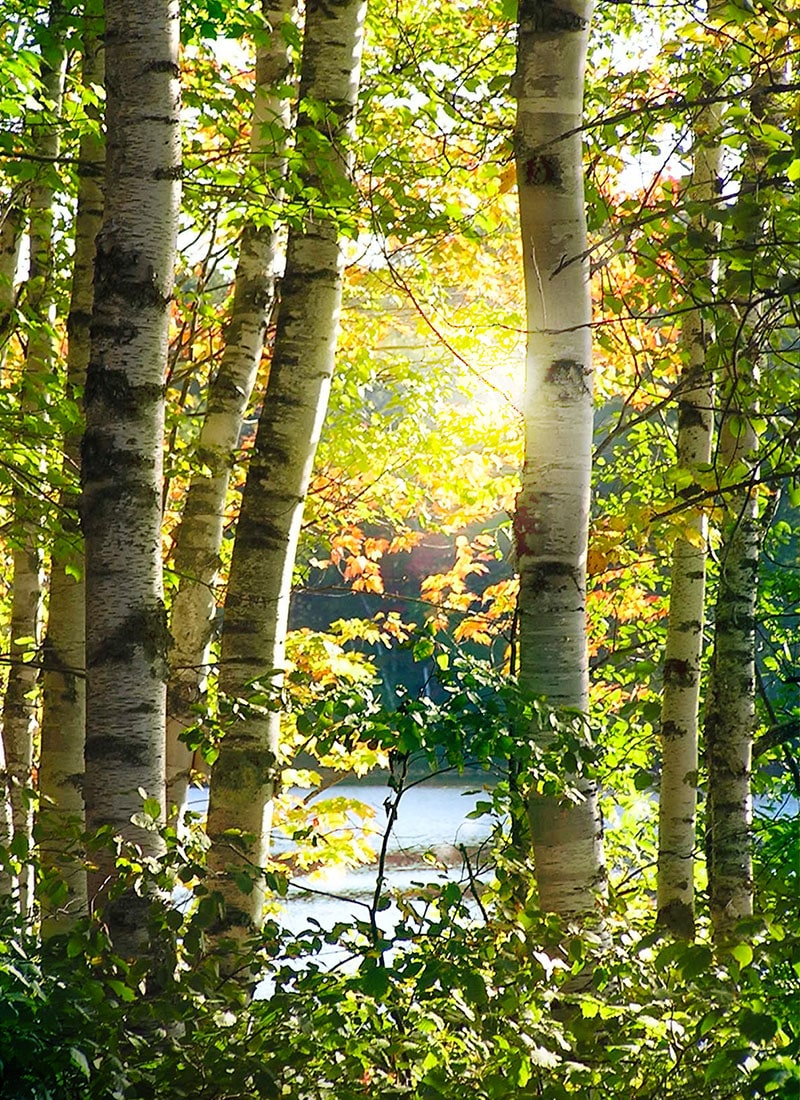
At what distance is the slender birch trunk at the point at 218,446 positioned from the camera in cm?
512

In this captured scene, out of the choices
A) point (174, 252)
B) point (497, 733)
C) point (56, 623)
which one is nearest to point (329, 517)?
point (56, 623)

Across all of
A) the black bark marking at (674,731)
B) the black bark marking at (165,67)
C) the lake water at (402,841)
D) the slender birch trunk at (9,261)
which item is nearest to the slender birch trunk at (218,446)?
the slender birch trunk at (9,261)

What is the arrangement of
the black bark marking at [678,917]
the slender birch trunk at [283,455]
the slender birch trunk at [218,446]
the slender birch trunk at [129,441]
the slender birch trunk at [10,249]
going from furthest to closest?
the slender birch trunk at [10,249] < the slender birch trunk at [218,446] < the black bark marking at [678,917] < the slender birch trunk at [283,455] < the slender birch trunk at [129,441]

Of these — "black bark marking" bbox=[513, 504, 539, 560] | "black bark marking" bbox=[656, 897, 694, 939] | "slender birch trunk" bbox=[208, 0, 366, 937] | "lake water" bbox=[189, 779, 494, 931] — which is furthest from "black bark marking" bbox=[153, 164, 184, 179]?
"lake water" bbox=[189, 779, 494, 931]

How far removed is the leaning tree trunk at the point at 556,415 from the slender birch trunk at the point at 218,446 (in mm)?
2434

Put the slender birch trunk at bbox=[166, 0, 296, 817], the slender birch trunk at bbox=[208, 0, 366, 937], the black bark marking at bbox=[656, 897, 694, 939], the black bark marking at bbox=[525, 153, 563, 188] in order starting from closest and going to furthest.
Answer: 1. the black bark marking at bbox=[525, 153, 563, 188]
2. the slender birch trunk at bbox=[208, 0, 366, 937]
3. the black bark marking at bbox=[656, 897, 694, 939]
4. the slender birch trunk at bbox=[166, 0, 296, 817]

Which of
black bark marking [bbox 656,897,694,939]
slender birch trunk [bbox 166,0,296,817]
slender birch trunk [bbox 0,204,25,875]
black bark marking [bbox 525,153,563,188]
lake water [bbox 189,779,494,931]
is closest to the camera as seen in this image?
black bark marking [bbox 525,153,563,188]

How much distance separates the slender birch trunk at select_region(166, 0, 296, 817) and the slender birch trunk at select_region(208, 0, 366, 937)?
1.23 meters

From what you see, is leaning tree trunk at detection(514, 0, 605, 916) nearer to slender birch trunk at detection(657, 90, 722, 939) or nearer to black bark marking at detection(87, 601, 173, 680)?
black bark marking at detection(87, 601, 173, 680)

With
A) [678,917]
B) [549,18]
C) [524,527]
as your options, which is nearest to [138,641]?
[524,527]

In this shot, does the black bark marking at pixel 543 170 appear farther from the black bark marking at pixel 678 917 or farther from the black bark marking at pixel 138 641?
the black bark marking at pixel 678 917

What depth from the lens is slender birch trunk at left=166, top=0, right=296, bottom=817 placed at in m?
5.12

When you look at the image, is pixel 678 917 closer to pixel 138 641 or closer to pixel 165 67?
pixel 138 641

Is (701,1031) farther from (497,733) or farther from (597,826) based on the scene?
(597,826)
